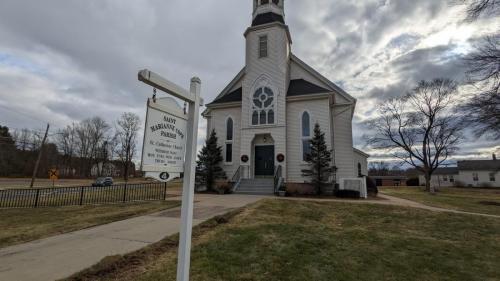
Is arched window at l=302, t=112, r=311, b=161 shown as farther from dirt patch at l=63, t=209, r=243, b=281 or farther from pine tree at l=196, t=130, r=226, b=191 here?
dirt patch at l=63, t=209, r=243, b=281

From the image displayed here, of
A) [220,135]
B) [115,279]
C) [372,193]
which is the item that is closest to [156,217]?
[115,279]

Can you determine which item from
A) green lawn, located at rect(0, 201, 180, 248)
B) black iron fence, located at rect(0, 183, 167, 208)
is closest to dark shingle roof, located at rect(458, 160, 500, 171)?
black iron fence, located at rect(0, 183, 167, 208)

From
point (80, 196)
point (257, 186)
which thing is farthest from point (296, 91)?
point (80, 196)

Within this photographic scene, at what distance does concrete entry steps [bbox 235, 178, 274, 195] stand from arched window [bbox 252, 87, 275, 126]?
4.01 meters

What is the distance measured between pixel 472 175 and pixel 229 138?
60733mm

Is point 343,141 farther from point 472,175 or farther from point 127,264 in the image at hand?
point 472,175

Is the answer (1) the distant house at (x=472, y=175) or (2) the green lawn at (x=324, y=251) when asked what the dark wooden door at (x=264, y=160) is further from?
(1) the distant house at (x=472, y=175)

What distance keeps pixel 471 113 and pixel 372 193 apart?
710 centimetres

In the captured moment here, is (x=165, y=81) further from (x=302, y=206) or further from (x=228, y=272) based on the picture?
(x=302, y=206)

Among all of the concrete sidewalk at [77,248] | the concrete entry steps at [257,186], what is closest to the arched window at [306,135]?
the concrete entry steps at [257,186]

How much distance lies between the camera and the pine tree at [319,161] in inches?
598

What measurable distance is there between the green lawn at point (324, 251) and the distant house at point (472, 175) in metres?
53.5

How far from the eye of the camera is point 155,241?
Result: 17.1ft

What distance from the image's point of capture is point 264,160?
695 inches
